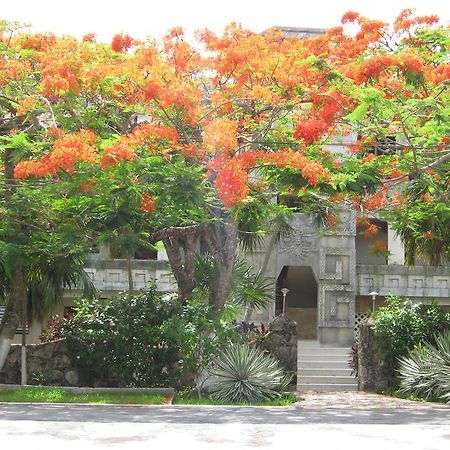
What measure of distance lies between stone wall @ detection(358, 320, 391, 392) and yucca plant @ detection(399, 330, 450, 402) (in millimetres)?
993

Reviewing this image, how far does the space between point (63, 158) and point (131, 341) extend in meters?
4.87

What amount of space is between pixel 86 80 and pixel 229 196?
3.04 metres

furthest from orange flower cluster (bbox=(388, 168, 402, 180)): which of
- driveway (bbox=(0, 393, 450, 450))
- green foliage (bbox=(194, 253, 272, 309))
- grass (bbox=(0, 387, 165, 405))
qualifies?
grass (bbox=(0, 387, 165, 405))

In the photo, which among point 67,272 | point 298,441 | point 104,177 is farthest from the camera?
point 67,272

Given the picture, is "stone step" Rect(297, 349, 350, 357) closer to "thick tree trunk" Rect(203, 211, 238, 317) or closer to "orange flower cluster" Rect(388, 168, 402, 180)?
"thick tree trunk" Rect(203, 211, 238, 317)

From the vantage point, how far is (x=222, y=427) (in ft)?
39.1

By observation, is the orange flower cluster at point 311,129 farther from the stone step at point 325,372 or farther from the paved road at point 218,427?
the stone step at point 325,372

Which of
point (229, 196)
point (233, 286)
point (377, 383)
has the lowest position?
point (377, 383)

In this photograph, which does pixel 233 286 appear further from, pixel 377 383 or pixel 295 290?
pixel 295 290

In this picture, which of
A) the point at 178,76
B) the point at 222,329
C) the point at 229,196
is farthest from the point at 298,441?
the point at 178,76

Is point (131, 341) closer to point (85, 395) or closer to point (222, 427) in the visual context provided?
point (85, 395)

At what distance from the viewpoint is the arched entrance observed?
31719 mm

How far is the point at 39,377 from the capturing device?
1867 centimetres

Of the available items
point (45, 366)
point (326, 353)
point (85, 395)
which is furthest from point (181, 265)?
point (326, 353)
